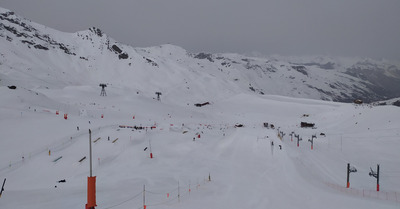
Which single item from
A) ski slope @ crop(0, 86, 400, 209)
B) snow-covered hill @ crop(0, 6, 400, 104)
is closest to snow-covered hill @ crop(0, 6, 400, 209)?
ski slope @ crop(0, 86, 400, 209)

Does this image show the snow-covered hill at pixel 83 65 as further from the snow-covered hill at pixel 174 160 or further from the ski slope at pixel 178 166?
the ski slope at pixel 178 166

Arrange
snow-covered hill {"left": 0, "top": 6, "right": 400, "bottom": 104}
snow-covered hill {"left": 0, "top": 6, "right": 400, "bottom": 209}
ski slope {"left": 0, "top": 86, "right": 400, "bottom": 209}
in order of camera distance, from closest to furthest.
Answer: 1. ski slope {"left": 0, "top": 86, "right": 400, "bottom": 209}
2. snow-covered hill {"left": 0, "top": 6, "right": 400, "bottom": 209}
3. snow-covered hill {"left": 0, "top": 6, "right": 400, "bottom": 104}

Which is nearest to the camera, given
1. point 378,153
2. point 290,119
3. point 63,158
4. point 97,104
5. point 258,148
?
point 63,158

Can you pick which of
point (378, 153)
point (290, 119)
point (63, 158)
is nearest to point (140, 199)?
point (63, 158)

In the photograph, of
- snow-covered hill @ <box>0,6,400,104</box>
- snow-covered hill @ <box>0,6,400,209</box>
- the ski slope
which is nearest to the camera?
the ski slope

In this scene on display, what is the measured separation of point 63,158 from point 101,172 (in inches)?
240

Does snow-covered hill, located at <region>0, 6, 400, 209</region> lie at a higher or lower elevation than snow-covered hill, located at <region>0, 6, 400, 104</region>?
lower

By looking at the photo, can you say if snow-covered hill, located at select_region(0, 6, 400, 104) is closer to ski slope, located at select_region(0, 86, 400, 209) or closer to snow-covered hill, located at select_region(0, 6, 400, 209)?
snow-covered hill, located at select_region(0, 6, 400, 209)

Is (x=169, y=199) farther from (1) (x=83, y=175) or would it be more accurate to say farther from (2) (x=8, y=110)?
(2) (x=8, y=110)

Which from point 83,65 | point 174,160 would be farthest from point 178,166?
point 83,65

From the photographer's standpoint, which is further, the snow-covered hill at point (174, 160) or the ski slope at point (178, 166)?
the snow-covered hill at point (174, 160)

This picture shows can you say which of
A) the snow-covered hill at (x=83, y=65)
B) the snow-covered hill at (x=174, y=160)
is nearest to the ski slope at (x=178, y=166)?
the snow-covered hill at (x=174, y=160)

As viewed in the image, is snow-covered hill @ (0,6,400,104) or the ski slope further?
snow-covered hill @ (0,6,400,104)

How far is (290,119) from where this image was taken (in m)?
94.4
